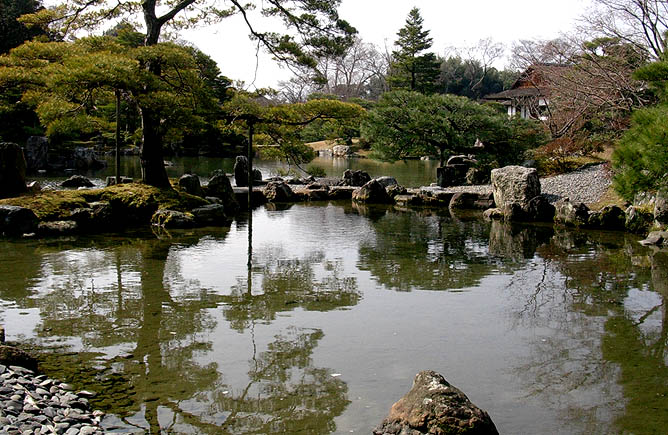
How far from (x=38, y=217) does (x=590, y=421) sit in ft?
34.6

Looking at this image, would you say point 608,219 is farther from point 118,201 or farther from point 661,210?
point 118,201

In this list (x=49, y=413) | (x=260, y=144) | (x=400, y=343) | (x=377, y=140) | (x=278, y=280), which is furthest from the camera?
(x=377, y=140)

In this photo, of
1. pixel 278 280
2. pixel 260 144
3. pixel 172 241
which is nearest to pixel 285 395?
pixel 278 280

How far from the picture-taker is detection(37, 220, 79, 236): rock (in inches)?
447

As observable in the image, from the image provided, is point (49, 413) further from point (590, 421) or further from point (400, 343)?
point (590, 421)

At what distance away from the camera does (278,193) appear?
18.5 meters

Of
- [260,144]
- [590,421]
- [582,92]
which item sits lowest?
[590,421]

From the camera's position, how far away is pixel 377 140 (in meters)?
21.5

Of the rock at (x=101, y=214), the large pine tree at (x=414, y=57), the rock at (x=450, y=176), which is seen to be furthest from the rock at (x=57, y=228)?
the large pine tree at (x=414, y=57)

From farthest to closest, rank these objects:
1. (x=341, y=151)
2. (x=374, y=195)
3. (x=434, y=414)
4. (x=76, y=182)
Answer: (x=341, y=151)
(x=76, y=182)
(x=374, y=195)
(x=434, y=414)

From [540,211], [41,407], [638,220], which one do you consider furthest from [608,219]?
[41,407]

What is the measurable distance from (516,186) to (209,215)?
24.7ft

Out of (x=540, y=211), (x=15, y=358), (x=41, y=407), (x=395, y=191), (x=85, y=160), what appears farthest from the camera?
(x=85, y=160)

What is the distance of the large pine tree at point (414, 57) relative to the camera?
134 ft
